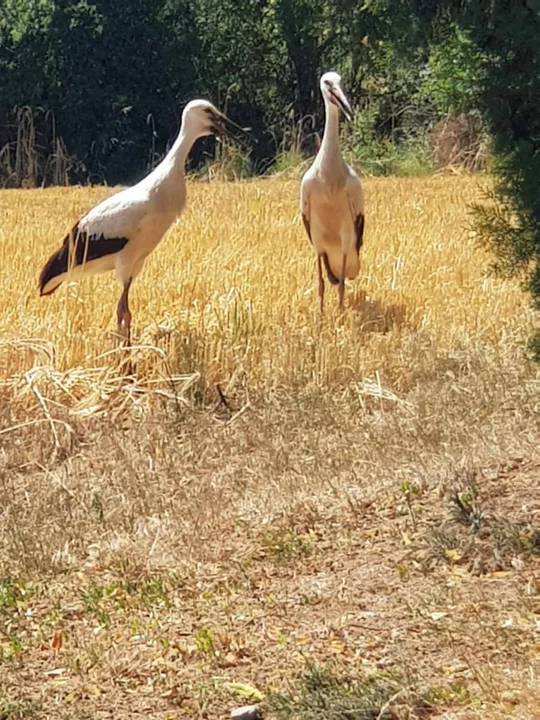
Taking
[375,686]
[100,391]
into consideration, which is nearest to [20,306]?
[100,391]

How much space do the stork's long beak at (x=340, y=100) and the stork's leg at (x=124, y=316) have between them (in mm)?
1993

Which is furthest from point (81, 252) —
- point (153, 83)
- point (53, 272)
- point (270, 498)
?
point (153, 83)

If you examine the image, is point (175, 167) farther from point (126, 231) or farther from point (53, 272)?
point (53, 272)

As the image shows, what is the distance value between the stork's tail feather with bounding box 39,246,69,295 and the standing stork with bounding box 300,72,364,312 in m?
1.88

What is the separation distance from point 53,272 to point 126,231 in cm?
59

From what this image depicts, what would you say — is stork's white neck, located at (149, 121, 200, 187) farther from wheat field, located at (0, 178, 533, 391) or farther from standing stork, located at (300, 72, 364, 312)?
standing stork, located at (300, 72, 364, 312)

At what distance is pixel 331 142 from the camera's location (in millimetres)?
10016

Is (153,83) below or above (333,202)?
below

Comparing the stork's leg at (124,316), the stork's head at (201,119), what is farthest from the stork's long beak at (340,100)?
the stork's leg at (124,316)

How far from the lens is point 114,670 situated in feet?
13.9

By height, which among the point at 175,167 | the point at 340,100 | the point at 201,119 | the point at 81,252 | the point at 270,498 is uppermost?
the point at 340,100

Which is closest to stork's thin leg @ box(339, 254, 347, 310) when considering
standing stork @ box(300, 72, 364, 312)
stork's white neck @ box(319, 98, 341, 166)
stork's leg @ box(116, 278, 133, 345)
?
standing stork @ box(300, 72, 364, 312)

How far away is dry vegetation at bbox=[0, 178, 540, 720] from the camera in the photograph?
407cm

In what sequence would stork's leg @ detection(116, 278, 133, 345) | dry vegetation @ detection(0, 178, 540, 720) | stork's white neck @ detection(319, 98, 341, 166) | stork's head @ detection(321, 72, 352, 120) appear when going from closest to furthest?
1. dry vegetation @ detection(0, 178, 540, 720)
2. stork's leg @ detection(116, 278, 133, 345)
3. stork's head @ detection(321, 72, 352, 120)
4. stork's white neck @ detection(319, 98, 341, 166)
